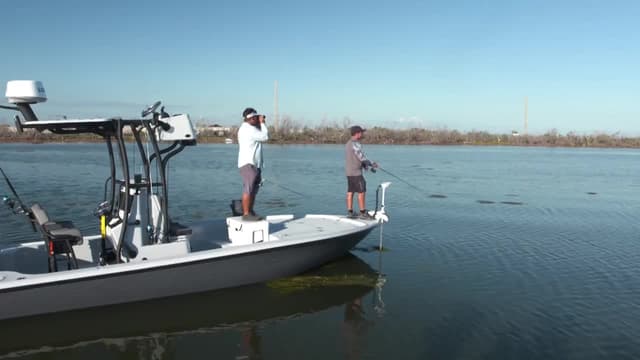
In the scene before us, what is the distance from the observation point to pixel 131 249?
6.63m

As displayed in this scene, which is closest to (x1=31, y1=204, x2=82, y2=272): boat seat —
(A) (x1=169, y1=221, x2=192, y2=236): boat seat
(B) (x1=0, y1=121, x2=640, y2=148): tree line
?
(A) (x1=169, y1=221, x2=192, y2=236): boat seat

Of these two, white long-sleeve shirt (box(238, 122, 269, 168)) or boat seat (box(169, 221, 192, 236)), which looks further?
white long-sleeve shirt (box(238, 122, 269, 168))

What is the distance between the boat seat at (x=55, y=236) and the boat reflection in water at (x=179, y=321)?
0.69 m

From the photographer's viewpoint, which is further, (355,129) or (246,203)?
(355,129)

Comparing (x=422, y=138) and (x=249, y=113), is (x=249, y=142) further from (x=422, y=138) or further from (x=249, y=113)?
(x=422, y=138)

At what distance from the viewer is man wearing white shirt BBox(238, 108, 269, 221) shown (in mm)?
7645

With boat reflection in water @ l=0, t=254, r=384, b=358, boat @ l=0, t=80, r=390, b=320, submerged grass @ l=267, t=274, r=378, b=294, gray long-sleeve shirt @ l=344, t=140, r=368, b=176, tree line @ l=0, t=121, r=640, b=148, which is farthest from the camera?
tree line @ l=0, t=121, r=640, b=148

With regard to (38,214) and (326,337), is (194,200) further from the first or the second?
(326,337)

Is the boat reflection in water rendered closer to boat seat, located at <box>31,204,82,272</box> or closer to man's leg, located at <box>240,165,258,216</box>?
boat seat, located at <box>31,204,82,272</box>

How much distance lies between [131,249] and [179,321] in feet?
3.55

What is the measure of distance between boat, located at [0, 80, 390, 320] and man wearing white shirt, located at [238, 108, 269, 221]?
16.5 inches

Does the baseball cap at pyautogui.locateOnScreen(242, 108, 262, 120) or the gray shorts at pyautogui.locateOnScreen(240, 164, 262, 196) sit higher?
the baseball cap at pyautogui.locateOnScreen(242, 108, 262, 120)

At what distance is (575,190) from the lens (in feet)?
63.6

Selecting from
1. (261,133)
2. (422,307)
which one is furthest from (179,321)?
(422,307)
